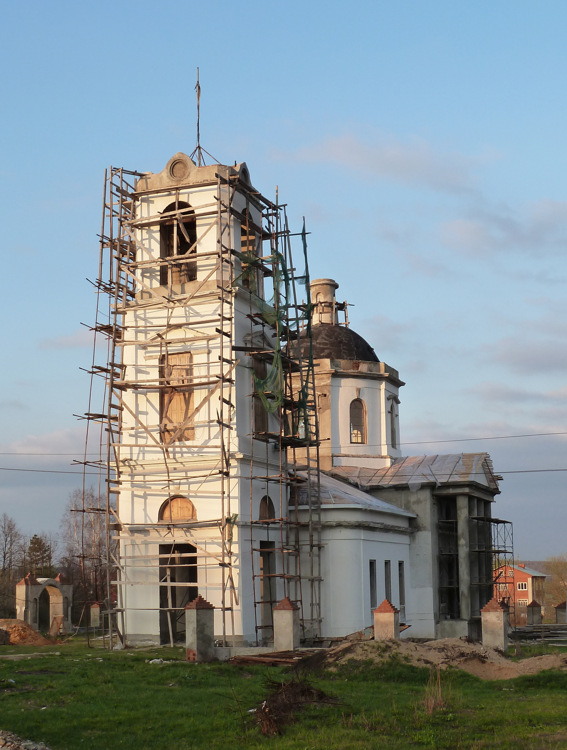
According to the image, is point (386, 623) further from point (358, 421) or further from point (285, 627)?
point (358, 421)

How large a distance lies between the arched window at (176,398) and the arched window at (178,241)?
2366 millimetres

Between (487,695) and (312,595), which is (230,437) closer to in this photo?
(312,595)

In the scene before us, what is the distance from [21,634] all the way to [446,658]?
15.3 metres

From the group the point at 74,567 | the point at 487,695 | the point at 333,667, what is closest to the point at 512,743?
the point at 487,695

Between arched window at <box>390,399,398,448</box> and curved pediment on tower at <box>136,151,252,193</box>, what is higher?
curved pediment on tower at <box>136,151,252,193</box>

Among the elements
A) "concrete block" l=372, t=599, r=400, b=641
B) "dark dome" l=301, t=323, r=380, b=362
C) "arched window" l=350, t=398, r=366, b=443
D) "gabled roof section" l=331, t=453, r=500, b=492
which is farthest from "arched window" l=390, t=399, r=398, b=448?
"concrete block" l=372, t=599, r=400, b=641

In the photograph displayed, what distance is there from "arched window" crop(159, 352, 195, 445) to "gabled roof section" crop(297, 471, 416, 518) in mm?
5385

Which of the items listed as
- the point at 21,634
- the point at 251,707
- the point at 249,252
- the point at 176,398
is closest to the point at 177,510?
the point at 176,398

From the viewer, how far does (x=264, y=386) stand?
27906mm

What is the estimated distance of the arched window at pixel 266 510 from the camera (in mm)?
28891

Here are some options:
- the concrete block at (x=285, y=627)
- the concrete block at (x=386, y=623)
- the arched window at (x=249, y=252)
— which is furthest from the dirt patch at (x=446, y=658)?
the arched window at (x=249, y=252)

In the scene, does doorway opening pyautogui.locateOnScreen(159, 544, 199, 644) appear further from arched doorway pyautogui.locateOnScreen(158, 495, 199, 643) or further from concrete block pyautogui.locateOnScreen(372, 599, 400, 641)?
concrete block pyautogui.locateOnScreen(372, 599, 400, 641)

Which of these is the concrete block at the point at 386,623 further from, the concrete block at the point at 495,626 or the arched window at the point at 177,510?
the arched window at the point at 177,510

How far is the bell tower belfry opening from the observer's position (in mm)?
27172
